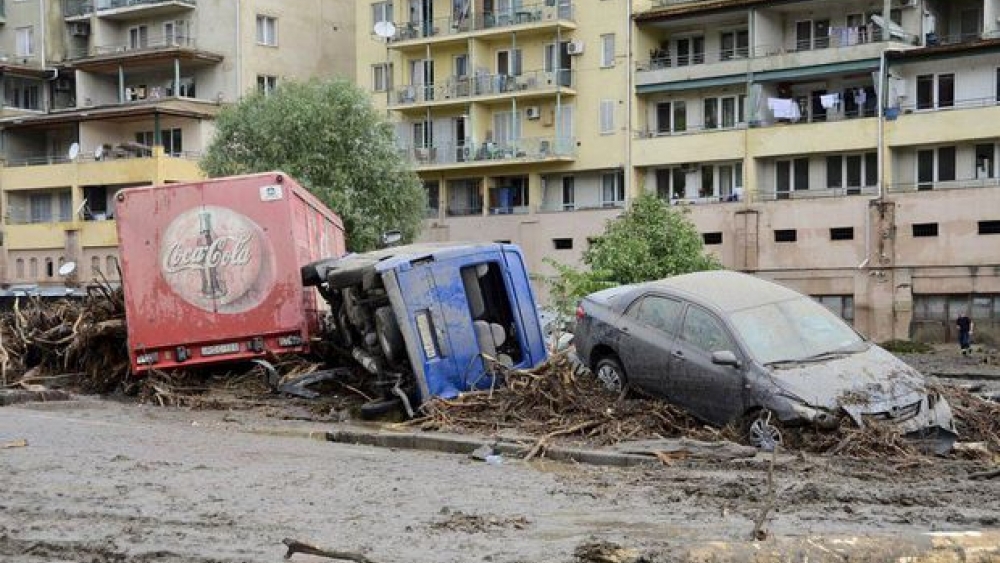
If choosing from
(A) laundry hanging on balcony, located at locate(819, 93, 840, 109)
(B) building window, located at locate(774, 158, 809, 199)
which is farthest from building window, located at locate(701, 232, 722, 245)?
(A) laundry hanging on balcony, located at locate(819, 93, 840, 109)

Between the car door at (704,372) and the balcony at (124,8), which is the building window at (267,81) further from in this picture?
the car door at (704,372)

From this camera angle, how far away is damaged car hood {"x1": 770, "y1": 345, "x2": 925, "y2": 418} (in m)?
12.2

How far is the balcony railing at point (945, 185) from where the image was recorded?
45.0 metres

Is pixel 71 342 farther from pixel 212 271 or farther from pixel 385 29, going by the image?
pixel 385 29

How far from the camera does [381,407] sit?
15.8 meters

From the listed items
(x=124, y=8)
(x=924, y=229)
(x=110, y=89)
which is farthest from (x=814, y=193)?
(x=110, y=89)

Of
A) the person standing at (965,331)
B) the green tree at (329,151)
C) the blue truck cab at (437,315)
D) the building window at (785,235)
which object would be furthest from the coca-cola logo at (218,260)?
the building window at (785,235)

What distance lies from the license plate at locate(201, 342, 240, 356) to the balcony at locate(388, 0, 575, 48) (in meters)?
38.6

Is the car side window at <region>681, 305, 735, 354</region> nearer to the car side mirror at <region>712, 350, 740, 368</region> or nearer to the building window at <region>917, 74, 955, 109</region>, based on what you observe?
the car side mirror at <region>712, 350, 740, 368</region>

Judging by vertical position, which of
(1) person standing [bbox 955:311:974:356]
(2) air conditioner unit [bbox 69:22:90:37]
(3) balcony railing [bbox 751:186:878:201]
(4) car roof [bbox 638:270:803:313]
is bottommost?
(1) person standing [bbox 955:311:974:356]

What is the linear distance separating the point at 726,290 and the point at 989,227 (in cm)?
3386

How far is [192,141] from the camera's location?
63.4m

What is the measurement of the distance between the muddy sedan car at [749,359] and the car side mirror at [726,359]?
13 millimetres

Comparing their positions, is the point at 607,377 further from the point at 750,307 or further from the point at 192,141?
the point at 192,141
